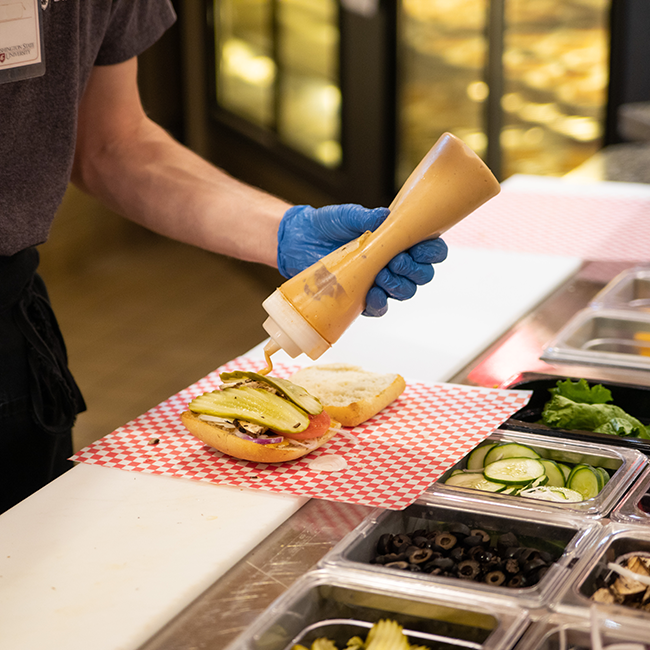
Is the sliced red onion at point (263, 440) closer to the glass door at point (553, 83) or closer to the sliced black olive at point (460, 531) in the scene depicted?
the sliced black olive at point (460, 531)

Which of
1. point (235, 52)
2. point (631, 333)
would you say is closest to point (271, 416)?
point (631, 333)

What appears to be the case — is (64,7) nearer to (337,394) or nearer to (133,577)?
(337,394)

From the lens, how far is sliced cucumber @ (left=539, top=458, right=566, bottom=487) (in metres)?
1.60

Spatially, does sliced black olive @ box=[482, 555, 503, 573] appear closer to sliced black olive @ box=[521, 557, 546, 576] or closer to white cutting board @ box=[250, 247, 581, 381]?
sliced black olive @ box=[521, 557, 546, 576]

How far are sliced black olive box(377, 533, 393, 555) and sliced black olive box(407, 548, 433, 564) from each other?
46mm

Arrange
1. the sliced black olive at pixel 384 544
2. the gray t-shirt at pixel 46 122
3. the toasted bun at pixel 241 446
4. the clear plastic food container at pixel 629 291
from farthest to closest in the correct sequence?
the clear plastic food container at pixel 629 291 < the gray t-shirt at pixel 46 122 < the toasted bun at pixel 241 446 < the sliced black olive at pixel 384 544

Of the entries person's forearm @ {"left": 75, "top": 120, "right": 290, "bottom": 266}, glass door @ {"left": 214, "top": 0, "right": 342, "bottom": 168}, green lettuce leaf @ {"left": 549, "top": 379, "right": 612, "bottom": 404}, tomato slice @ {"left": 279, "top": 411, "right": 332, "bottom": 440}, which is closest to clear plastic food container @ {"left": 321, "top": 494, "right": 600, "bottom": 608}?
tomato slice @ {"left": 279, "top": 411, "right": 332, "bottom": 440}

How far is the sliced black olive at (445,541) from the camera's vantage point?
134cm

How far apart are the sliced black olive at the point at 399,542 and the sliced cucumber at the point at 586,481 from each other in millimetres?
346

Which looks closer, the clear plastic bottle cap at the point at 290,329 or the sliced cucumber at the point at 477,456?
the clear plastic bottle cap at the point at 290,329

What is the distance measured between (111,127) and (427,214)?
3.32ft

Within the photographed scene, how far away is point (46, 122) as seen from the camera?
6.08 ft

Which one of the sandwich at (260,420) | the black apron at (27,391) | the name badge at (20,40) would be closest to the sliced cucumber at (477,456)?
the sandwich at (260,420)

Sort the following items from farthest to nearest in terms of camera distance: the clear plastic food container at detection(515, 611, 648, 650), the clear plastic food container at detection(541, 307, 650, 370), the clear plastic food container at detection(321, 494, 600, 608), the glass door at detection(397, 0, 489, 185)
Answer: the glass door at detection(397, 0, 489, 185)
the clear plastic food container at detection(541, 307, 650, 370)
the clear plastic food container at detection(321, 494, 600, 608)
the clear plastic food container at detection(515, 611, 648, 650)
